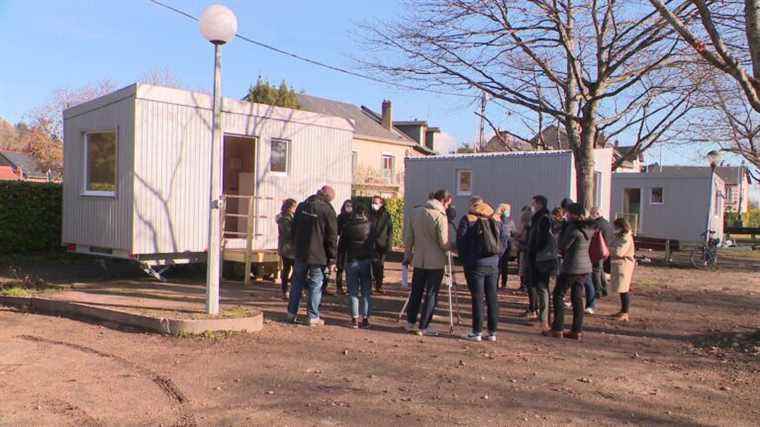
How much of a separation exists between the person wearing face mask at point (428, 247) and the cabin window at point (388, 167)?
33.5 meters

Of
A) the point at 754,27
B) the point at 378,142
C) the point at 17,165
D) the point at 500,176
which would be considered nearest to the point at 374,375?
the point at 754,27

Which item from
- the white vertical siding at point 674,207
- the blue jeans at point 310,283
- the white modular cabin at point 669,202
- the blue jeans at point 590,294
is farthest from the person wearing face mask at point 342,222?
the white vertical siding at point 674,207

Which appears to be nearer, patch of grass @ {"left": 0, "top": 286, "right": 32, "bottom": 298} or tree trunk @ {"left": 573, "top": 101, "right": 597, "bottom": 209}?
patch of grass @ {"left": 0, "top": 286, "right": 32, "bottom": 298}

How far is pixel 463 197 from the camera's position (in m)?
18.2

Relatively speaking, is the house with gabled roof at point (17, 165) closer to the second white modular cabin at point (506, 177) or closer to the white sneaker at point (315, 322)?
the second white modular cabin at point (506, 177)

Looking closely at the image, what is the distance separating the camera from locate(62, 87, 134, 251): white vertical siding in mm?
10672

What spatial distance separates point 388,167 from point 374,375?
37006 millimetres

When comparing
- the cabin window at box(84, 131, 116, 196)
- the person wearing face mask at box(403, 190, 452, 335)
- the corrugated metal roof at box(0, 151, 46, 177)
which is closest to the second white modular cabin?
the person wearing face mask at box(403, 190, 452, 335)

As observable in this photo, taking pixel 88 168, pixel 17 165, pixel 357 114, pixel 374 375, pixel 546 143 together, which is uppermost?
pixel 357 114

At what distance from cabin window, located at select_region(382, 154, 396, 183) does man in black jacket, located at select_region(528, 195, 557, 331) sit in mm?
32903

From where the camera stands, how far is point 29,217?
14.3m

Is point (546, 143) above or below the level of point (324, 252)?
above

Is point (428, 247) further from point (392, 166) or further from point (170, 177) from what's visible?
point (392, 166)

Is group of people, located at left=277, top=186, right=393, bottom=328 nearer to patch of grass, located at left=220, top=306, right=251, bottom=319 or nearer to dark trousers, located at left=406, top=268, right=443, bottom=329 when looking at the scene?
patch of grass, located at left=220, top=306, right=251, bottom=319
